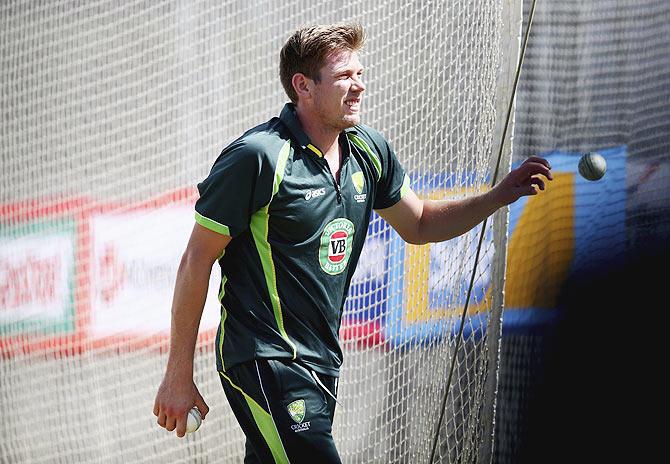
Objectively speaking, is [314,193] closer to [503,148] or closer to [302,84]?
[302,84]

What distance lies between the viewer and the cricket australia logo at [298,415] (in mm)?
2852

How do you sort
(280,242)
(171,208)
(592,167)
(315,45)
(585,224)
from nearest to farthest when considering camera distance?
(280,242) < (315,45) < (592,167) < (171,208) < (585,224)

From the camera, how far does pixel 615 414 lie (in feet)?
14.5

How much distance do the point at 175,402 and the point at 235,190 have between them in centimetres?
62

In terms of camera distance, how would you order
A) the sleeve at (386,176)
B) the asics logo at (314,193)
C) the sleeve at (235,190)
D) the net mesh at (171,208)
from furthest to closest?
the net mesh at (171,208)
the sleeve at (386,176)
the asics logo at (314,193)
the sleeve at (235,190)

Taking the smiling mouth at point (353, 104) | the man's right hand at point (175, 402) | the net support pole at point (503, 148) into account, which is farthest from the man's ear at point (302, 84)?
the net support pole at point (503, 148)

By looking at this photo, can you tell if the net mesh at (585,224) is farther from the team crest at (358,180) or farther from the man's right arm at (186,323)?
the man's right arm at (186,323)

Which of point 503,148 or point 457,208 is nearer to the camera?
point 457,208

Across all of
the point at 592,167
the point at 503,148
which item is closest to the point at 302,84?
the point at 592,167

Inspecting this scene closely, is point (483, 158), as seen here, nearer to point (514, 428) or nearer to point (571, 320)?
point (571, 320)

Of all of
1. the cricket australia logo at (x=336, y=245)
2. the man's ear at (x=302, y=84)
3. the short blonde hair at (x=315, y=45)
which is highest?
the short blonde hair at (x=315, y=45)

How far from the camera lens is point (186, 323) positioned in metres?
2.86

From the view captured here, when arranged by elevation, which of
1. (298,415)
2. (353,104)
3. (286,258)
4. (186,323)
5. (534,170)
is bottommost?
(298,415)

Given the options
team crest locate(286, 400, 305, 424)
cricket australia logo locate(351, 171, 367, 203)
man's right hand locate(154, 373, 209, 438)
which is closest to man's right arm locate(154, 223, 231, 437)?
man's right hand locate(154, 373, 209, 438)
